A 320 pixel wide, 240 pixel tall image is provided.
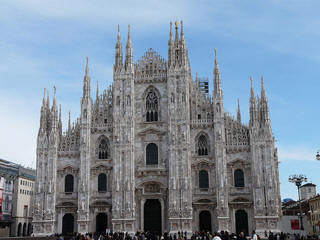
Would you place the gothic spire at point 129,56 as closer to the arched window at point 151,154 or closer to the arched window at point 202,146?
the arched window at point 151,154

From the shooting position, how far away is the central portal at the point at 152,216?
47375 millimetres

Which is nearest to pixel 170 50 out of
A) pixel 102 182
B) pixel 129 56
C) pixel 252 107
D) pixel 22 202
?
pixel 129 56

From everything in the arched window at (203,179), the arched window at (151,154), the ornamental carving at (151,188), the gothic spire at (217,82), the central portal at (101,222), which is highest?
the gothic spire at (217,82)

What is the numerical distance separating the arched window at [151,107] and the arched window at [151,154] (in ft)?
9.92

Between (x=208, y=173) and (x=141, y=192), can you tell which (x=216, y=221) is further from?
(x=141, y=192)

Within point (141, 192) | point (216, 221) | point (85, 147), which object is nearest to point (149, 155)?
point (141, 192)

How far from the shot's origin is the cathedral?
45.8 metres

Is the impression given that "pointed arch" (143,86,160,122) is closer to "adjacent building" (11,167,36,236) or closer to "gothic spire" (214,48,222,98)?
"gothic spire" (214,48,222,98)

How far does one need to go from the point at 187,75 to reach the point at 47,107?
54.8ft

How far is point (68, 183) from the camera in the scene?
4931 cm

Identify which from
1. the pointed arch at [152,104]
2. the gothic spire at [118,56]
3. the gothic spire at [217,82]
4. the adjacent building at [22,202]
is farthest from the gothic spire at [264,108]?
the adjacent building at [22,202]

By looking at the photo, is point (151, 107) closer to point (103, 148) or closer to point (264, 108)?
point (103, 148)

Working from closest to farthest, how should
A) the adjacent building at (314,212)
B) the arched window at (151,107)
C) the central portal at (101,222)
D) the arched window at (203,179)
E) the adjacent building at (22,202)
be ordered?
the arched window at (203,179) → the central portal at (101,222) → the arched window at (151,107) → the adjacent building at (22,202) → the adjacent building at (314,212)

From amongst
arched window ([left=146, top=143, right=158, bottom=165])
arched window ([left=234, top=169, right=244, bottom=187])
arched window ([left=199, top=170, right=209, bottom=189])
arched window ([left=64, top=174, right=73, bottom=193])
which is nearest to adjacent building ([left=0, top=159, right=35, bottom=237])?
arched window ([left=64, top=174, right=73, bottom=193])
